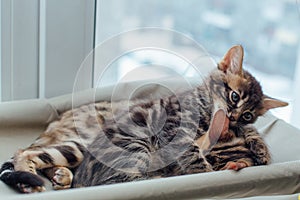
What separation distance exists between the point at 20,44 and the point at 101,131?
18.7 inches

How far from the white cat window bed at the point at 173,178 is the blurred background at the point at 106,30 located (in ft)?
0.38

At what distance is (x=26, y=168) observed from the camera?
111 centimetres

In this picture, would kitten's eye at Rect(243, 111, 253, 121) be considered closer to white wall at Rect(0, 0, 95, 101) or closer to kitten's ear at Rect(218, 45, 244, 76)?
kitten's ear at Rect(218, 45, 244, 76)

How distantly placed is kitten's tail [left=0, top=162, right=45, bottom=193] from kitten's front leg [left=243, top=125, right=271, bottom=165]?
19.7 inches

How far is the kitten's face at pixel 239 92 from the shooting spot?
1.14m

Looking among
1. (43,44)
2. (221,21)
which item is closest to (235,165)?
(221,21)

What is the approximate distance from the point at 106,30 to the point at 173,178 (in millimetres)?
719

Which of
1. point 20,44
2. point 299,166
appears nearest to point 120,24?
point 20,44

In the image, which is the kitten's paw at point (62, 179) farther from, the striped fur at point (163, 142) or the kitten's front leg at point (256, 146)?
the kitten's front leg at point (256, 146)

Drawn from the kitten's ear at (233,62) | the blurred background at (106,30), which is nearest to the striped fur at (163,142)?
the kitten's ear at (233,62)

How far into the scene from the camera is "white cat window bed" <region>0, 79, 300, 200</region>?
90 centimetres

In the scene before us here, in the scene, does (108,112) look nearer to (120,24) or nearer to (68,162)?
(68,162)

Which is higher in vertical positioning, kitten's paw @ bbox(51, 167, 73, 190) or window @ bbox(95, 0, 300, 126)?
window @ bbox(95, 0, 300, 126)

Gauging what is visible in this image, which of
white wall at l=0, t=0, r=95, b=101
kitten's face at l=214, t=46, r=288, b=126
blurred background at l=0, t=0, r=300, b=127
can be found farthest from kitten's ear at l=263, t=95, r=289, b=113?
white wall at l=0, t=0, r=95, b=101
